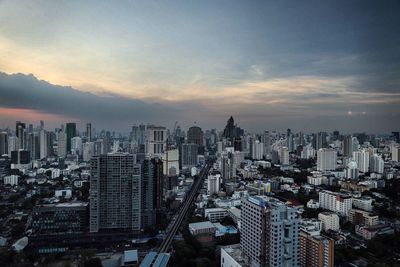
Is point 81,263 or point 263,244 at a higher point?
point 263,244

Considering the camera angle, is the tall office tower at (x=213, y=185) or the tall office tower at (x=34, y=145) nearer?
the tall office tower at (x=213, y=185)

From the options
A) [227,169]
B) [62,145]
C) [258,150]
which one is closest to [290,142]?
[258,150]

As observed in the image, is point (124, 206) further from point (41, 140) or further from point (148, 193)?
point (41, 140)

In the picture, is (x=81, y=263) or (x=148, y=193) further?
(x=148, y=193)

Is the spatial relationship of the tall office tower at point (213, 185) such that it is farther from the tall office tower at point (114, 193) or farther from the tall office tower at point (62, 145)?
the tall office tower at point (62, 145)

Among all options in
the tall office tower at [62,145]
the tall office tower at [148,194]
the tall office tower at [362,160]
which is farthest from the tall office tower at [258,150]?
the tall office tower at [148,194]

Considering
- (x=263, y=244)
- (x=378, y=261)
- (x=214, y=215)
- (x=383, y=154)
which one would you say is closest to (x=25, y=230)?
(x=214, y=215)

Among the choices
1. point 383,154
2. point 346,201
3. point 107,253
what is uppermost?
point 383,154
